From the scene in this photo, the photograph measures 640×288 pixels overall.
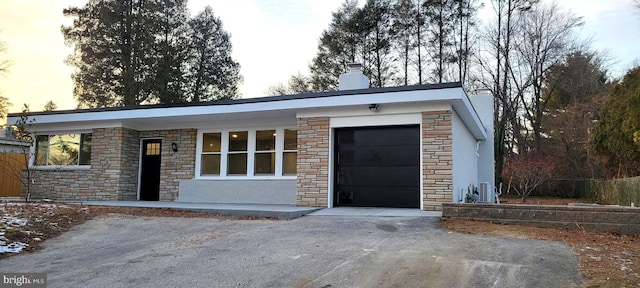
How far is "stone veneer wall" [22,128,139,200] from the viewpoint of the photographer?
1336 centimetres

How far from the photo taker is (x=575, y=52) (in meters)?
27.1

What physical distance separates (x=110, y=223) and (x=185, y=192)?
4.27m

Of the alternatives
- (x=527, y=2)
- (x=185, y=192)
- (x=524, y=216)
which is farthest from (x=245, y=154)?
(x=527, y=2)

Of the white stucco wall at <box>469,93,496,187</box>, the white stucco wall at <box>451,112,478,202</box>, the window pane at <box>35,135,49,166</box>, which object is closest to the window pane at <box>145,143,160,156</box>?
the window pane at <box>35,135,49,166</box>

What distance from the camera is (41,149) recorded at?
14.7m

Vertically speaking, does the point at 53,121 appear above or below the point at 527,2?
below

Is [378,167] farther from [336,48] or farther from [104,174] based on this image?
[336,48]

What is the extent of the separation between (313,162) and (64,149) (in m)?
9.21

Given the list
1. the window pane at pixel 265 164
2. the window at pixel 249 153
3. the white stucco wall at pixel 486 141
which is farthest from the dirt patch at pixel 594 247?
the white stucco wall at pixel 486 141

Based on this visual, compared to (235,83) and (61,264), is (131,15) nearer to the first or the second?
(235,83)

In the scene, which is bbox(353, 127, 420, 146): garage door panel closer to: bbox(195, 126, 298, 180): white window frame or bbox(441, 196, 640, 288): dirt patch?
bbox(195, 126, 298, 180): white window frame

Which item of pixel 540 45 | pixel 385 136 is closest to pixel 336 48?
pixel 540 45

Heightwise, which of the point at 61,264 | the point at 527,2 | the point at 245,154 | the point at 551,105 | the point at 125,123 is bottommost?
the point at 61,264

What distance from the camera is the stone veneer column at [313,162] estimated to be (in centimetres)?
1063
